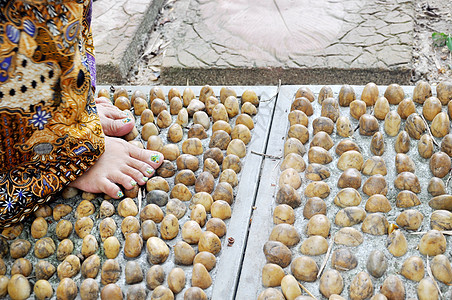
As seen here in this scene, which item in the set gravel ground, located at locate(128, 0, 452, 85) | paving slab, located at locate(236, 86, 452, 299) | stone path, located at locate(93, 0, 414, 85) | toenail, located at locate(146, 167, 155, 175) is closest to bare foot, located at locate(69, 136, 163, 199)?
toenail, located at locate(146, 167, 155, 175)

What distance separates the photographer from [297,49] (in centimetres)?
226

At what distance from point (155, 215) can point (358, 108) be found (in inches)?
28.5

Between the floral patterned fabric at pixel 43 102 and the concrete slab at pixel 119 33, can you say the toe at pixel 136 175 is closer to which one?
the floral patterned fabric at pixel 43 102

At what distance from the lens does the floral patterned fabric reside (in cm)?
115

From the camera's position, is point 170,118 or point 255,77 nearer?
point 170,118

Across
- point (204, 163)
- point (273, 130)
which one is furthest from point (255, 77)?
point (204, 163)

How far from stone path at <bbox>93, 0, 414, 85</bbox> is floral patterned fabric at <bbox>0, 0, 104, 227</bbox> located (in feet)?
2.87

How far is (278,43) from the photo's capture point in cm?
230

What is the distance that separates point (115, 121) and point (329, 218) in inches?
30.0

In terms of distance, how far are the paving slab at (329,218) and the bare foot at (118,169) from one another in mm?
346

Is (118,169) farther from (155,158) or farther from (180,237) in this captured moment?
(180,237)

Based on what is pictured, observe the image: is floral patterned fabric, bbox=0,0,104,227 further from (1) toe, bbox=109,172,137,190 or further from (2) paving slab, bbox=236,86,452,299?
(2) paving slab, bbox=236,86,452,299

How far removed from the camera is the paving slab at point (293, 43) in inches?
85.3

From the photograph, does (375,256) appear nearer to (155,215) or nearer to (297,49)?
(155,215)
